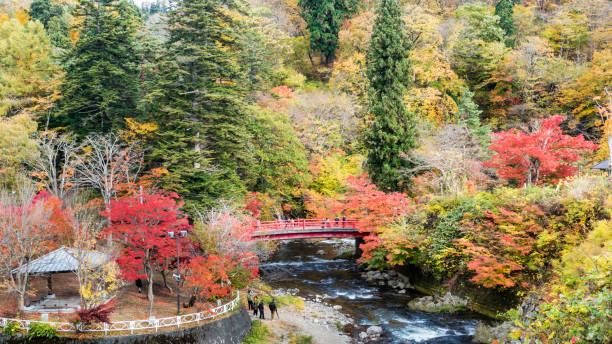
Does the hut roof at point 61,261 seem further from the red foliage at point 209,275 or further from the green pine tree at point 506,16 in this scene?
the green pine tree at point 506,16

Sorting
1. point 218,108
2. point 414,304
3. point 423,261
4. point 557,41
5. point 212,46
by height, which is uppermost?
point 557,41

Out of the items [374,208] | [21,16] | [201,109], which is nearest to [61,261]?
[201,109]

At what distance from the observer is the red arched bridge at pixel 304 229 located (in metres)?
32.9

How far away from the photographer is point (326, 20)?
188ft

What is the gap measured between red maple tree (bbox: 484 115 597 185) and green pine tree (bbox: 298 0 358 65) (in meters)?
33.1

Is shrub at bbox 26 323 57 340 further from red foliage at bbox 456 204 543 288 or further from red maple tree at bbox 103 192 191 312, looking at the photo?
red foliage at bbox 456 204 543 288

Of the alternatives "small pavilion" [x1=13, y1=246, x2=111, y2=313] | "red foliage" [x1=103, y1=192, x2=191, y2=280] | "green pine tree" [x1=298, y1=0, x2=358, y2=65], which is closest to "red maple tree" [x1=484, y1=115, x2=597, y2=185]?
"red foliage" [x1=103, y1=192, x2=191, y2=280]

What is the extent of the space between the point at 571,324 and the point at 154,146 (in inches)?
1110

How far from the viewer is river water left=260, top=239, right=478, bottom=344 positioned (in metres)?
23.0

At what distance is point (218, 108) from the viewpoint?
31516 mm

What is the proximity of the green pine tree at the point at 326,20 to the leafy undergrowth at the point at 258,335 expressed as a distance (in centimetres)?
4249

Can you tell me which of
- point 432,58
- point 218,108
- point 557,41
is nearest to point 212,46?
point 218,108

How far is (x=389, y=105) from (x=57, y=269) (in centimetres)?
2650

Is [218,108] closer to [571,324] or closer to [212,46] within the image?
[212,46]
